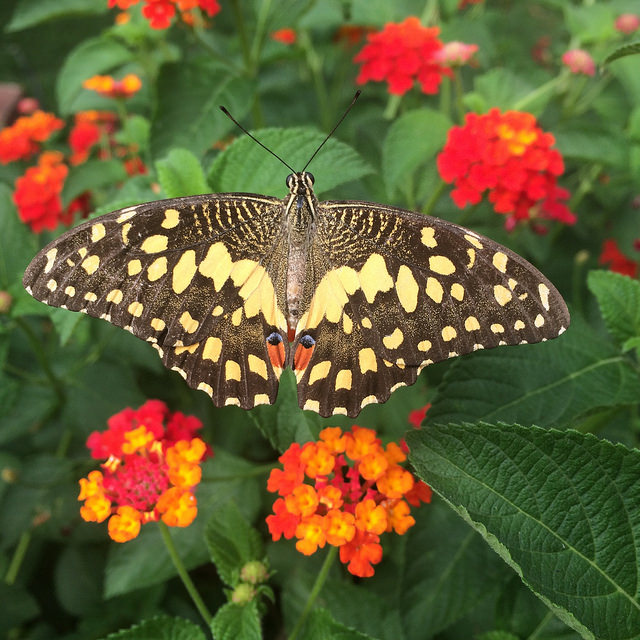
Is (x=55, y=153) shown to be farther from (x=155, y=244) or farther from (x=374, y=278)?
(x=374, y=278)

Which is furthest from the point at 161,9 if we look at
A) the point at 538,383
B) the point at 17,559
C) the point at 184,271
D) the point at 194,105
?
the point at 17,559

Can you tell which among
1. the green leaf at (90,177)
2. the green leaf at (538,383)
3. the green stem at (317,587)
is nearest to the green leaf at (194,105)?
the green leaf at (90,177)

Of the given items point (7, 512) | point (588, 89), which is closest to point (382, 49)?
point (588, 89)

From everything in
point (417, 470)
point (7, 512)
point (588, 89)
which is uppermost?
point (588, 89)

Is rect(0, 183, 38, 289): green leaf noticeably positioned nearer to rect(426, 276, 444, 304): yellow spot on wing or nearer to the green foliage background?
the green foliage background

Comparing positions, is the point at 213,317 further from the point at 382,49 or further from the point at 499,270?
the point at 382,49

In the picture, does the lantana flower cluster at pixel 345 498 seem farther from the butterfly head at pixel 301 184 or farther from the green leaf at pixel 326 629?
the butterfly head at pixel 301 184
